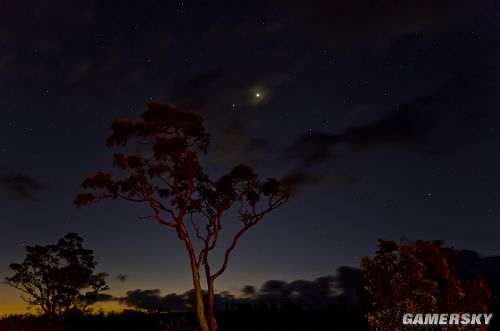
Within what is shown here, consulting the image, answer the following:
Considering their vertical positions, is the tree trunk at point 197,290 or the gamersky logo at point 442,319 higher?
the tree trunk at point 197,290

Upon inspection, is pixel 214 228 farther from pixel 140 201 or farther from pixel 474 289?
pixel 474 289

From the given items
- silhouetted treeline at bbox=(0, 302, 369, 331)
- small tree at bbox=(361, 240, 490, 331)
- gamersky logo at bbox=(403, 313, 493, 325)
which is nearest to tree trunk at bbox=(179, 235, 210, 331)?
silhouetted treeline at bbox=(0, 302, 369, 331)

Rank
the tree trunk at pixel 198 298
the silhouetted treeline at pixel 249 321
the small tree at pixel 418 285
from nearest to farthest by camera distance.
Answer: the small tree at pixel 418 285 < the tree trunk at pixel 198 298 < the silhouetted treeline at pixel 249 321

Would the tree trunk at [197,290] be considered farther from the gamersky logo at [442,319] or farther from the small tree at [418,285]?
the gamersky logo at [442,319]

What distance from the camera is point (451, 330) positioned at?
20.2 meters

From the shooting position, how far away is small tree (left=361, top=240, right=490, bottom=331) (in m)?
20.0

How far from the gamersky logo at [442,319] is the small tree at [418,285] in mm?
177

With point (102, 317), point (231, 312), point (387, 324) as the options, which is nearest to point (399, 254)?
point (387, 324)

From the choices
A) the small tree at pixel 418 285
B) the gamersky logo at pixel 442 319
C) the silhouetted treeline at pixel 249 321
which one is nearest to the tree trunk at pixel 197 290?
the silhouetted treeline at pixel 249 321

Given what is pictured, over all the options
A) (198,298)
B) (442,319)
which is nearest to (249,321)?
(198,298)

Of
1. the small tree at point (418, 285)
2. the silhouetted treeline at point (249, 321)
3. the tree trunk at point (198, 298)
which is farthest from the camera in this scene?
the silhouetted treeline at point (249, 321)

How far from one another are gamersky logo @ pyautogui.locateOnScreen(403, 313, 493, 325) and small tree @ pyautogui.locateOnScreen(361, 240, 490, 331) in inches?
7.0

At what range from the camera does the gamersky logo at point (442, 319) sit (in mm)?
20047

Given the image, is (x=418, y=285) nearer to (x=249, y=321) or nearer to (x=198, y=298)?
(x=198, y=298)
